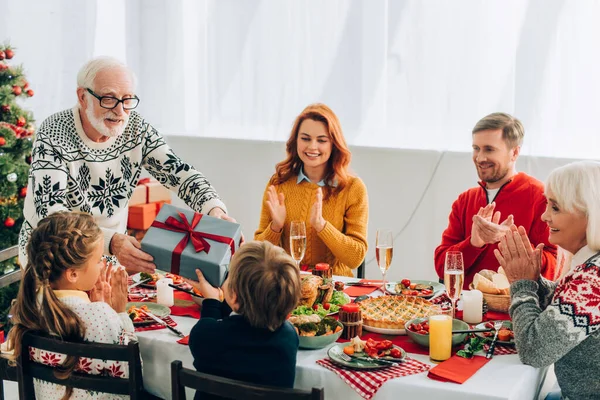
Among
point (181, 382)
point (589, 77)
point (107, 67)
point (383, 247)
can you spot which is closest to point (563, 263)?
point (383, 247)

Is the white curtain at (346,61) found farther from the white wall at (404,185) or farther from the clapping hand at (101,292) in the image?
the clapping hand at (101,292)

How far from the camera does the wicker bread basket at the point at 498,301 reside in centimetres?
252

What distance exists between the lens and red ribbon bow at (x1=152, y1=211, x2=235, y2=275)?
2.36 metres

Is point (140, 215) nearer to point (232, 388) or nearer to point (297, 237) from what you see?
point (297, 237)

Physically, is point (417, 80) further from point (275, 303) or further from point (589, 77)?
point (275, 303)

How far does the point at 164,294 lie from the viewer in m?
2.63

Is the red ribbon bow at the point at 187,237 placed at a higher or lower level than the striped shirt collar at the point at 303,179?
lower

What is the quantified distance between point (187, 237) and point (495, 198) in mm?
1516

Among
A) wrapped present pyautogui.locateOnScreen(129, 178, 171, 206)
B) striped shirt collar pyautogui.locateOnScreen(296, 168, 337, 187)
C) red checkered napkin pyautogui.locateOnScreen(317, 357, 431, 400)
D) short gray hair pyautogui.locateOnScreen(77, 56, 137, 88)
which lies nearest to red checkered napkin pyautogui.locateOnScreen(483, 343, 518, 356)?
red checkered napkin pyautogui.locateOnScreen(317, 357, 431, 400)

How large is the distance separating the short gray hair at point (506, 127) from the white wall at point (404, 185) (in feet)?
4.13

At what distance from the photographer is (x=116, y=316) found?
7.36ft

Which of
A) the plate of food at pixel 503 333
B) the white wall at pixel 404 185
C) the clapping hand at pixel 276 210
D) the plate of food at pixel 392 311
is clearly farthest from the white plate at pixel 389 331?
the white wall at pixel 404 185

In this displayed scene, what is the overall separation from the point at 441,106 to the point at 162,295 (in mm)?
2702

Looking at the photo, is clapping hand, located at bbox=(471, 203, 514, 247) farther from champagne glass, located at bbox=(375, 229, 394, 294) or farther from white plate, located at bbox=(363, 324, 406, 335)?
white plate, located at bbox=(363, 324, 406, 335)
